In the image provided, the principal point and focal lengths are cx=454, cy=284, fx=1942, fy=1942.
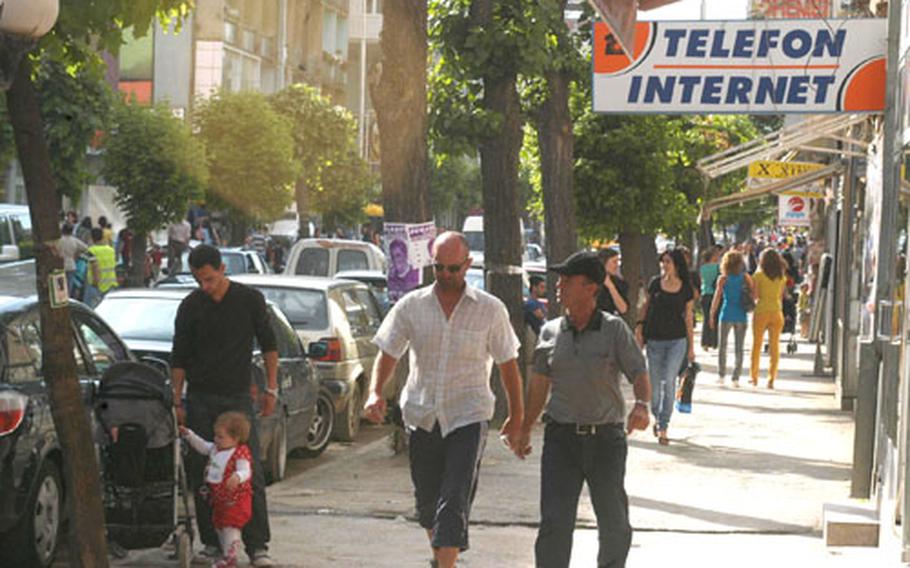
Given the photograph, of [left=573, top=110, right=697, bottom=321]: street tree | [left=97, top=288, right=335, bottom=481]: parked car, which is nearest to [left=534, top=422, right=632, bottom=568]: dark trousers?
[left=97, top=288, right=335, bottom=481]: parked car

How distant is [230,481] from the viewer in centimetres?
987

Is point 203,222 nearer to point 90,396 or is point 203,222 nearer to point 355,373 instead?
point 355,373

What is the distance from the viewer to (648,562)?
11.0 metres

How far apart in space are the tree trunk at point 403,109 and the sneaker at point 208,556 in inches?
226

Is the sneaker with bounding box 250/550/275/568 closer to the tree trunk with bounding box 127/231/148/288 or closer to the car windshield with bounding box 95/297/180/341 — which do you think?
the car windshield with bounding box 95/297/180/341

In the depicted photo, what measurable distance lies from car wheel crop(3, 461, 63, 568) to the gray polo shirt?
2697mm

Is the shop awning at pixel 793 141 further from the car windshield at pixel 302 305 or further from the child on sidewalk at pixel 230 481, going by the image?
the child on sidewalk at pixel 230 481

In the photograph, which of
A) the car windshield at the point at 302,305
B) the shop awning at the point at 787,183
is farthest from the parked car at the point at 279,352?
the shop awning at the point at 787,183

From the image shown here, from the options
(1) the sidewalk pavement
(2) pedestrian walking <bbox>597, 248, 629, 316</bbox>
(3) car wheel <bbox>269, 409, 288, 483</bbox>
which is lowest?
(1) the sidewalk pavement

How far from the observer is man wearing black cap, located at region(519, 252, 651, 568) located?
8.82 m

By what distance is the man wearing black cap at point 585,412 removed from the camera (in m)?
8.82

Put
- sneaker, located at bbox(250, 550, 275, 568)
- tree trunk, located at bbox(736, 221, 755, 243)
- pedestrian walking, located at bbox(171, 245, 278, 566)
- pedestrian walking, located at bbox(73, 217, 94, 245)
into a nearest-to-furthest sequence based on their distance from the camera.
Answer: sneaker, located at bbox(250, 550, 275, 568)
pedestrian walking, located at bbox(171, 245, 278, 566)
pedestrian walking, located at bbox(73, 217, 94, 245)
tree trunk, located at bbox(736, 221, 755, 243)

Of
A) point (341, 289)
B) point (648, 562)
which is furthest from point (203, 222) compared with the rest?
point (648, 562)

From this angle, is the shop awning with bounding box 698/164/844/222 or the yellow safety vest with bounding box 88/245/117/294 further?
the yellow safety vest with bounding box 88/245/117/294
